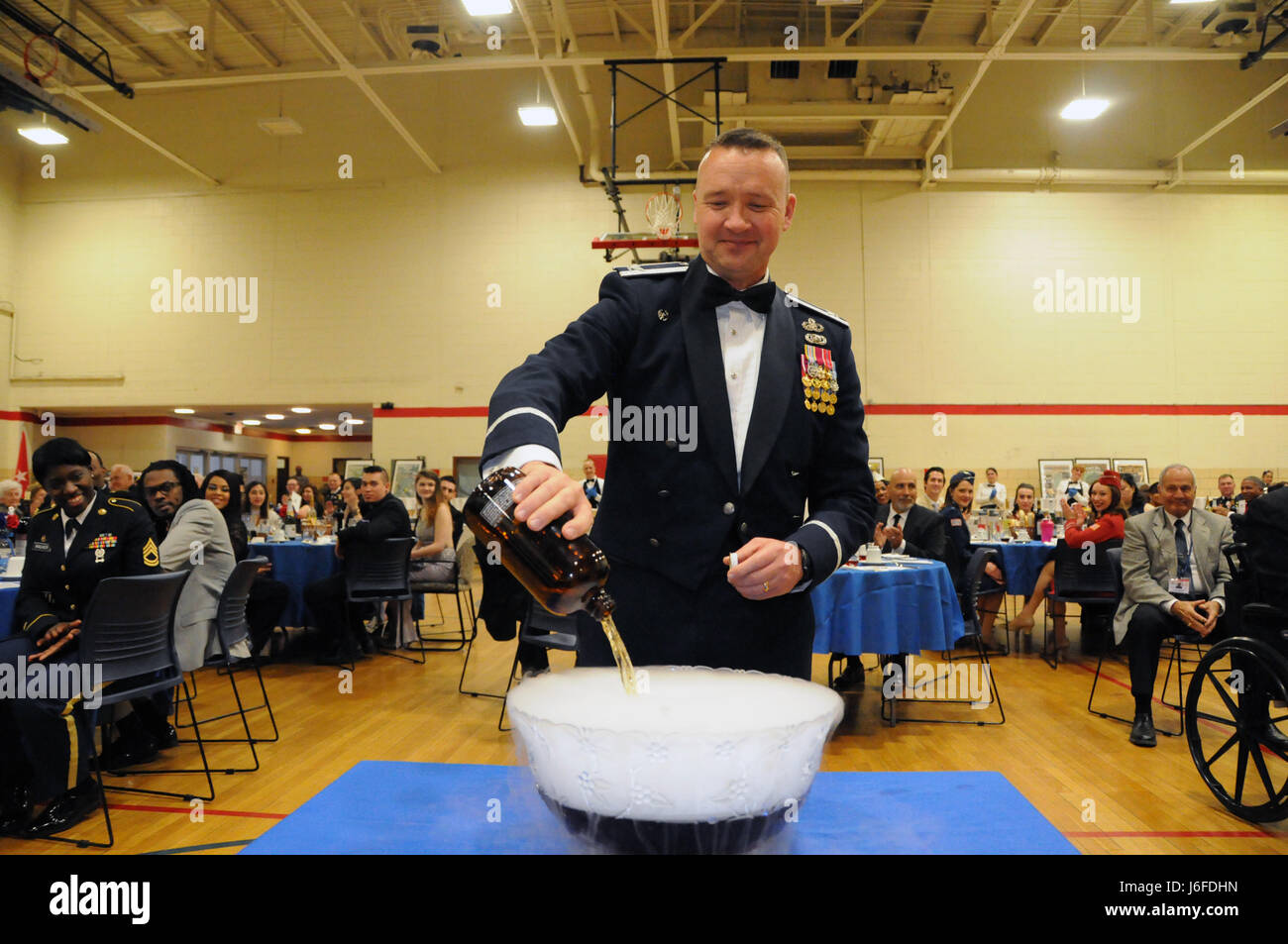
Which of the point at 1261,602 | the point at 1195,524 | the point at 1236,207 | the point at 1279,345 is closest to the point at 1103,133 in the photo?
the point at 1236,207

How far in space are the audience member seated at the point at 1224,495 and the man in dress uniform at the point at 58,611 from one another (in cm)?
1133

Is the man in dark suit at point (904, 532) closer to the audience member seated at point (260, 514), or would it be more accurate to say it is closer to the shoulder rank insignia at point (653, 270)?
the shoulder rank insignia at point (653, 270)

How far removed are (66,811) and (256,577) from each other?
96.2 inches

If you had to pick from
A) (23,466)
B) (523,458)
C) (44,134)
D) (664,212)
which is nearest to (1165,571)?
(523,458)

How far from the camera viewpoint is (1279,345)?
11109mm

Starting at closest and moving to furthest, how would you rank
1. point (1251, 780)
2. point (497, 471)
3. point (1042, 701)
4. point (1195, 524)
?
1. point (497, 471)
2. point (1251, 780)
3. point (1195, 524)
4. point (1042, 701)

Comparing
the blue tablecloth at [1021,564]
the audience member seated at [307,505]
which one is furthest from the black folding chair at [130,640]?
the blue tablecloth at [1021,564]

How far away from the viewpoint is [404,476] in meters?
11.4

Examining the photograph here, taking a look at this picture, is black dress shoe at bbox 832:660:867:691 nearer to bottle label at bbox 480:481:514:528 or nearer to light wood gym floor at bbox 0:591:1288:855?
light wood gym floor at bbox 0:591:1288:855

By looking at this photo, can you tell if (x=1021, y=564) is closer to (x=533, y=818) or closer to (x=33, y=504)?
(x=533, y=818)

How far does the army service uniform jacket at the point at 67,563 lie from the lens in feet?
10.5
